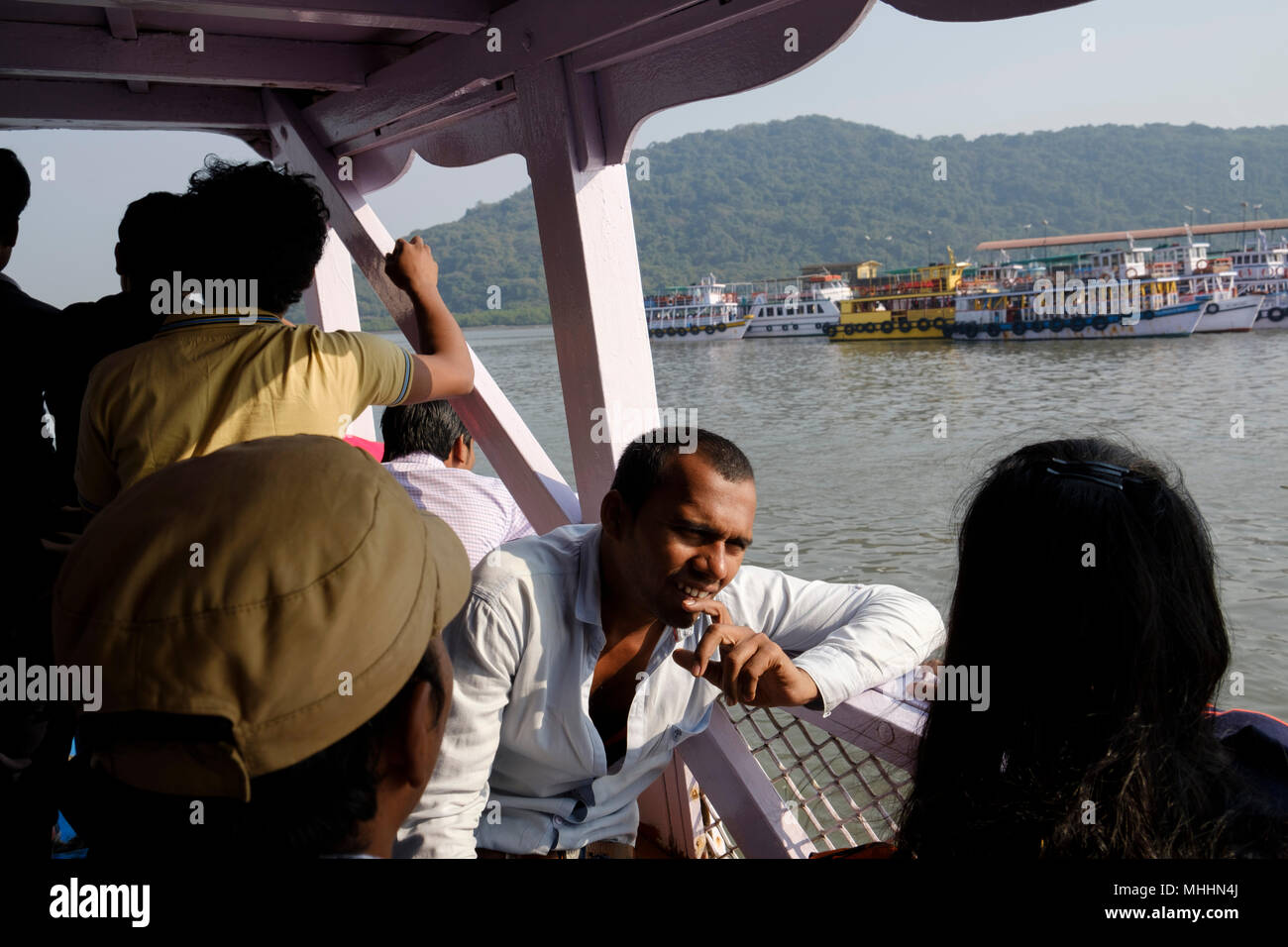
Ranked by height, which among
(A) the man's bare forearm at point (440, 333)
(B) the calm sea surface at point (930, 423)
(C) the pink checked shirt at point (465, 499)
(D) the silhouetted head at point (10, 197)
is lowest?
(B) the calm sea surface at point (930, 423)

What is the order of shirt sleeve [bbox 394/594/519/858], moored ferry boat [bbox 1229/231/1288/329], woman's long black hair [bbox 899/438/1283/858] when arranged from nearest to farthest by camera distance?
woman's long black hair [bbox 899/438/1283/858] < shirt sleeve [bbox 394/594/519/858] < moored ferry boat [bbox 1229/231/1288/329]

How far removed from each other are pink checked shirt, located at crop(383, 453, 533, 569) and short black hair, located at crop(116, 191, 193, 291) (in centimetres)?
85

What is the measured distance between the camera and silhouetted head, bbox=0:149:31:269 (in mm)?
1674

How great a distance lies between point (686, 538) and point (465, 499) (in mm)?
932

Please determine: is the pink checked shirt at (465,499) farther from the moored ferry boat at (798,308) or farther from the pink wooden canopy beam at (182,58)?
the moored ferry boat at (798,308)

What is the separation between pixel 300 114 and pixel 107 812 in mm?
2536

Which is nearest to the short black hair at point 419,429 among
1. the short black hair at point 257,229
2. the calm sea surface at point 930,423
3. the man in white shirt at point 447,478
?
the man in white shirt at point 447,478

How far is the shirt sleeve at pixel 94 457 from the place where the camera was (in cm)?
137

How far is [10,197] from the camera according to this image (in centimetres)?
170

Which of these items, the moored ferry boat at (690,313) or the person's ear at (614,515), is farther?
the moored ferry boat at (690,313)

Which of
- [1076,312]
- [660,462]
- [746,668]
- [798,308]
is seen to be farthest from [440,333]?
[798,308]

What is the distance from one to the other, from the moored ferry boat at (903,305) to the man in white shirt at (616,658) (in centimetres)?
2100

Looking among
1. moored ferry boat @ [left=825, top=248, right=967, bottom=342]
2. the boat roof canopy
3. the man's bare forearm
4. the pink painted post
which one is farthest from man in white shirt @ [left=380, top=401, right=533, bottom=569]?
moored ferry boat @ [left=825, top=248, right=967, bottom=342]

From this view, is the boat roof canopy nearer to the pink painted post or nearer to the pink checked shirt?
the pink painted post
